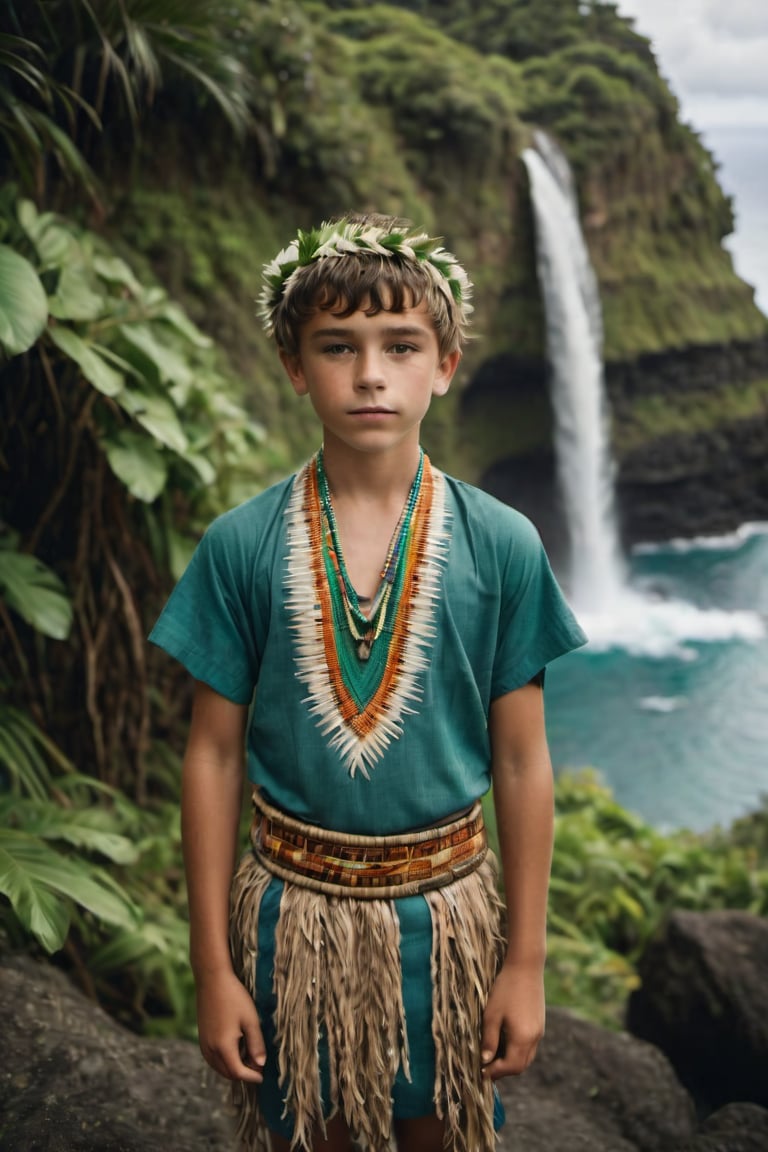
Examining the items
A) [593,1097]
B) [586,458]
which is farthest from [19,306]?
[586,458]

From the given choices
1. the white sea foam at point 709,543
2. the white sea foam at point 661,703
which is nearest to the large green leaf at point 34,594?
the white sea foam at point 661,703

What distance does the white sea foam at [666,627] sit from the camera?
944cm

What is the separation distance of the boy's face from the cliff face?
12.3 ft

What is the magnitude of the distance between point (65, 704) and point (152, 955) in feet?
2.52

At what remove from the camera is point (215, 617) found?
4.70 ft

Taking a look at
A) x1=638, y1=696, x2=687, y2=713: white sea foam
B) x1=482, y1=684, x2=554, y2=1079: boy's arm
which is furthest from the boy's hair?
x1=638, y1=696, x2=687, y2=713: white sea foam

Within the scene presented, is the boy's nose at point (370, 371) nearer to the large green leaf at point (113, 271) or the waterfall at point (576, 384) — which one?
the large green leaf at point (113, 271)

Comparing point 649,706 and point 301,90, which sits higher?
point 301,90

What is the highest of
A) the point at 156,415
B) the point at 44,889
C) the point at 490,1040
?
the point at 156,415

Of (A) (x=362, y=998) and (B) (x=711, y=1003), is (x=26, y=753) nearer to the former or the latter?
(A) (x=362, y=998)

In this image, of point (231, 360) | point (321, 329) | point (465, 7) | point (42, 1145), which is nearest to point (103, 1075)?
point (42, 1145)

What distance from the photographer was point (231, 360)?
5289mm

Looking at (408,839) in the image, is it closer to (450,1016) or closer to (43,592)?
(450,1016)

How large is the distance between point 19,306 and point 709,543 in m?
10.9
